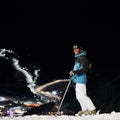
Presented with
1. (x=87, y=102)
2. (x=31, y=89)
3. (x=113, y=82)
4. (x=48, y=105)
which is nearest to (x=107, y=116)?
(x=87, y=102)

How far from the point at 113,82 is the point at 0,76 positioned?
35.1 m

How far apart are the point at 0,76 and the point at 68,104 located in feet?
95.4

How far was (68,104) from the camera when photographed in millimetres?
60406

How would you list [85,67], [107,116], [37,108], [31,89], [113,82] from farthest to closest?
[31,89], [37,108], [113,82], [85,67], [107,116]

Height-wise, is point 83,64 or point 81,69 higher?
point 83,64

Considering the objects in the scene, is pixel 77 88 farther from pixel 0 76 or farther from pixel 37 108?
pixel 0 76

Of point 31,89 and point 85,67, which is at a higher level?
point 31,89

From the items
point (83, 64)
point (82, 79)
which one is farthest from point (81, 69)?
point (82, 79)

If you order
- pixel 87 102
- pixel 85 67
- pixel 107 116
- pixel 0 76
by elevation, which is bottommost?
pixel 107 116

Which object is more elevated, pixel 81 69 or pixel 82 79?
pixel 81 69

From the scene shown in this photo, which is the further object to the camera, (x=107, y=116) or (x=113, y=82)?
(x=113, y=82)

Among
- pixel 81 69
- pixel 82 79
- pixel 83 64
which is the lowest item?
pixel 82 79

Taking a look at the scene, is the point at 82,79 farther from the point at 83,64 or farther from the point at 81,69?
the point at 83,64

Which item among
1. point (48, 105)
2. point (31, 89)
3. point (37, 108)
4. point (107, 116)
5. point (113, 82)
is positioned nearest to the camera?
point (107, 116)
